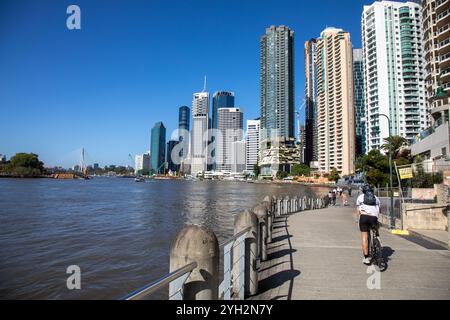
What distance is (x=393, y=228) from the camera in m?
13.6

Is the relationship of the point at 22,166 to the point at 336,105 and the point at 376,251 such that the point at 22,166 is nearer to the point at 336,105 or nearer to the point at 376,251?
the point at 336,105

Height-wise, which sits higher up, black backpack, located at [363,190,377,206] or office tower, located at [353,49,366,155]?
office tower, located at [353,49,366,155]

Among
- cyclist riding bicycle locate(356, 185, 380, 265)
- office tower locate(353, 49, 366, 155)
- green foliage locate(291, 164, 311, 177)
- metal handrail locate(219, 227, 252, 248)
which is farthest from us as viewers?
green foliage locate(291, 164, 311, 177)

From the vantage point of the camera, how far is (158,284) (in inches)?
99.7

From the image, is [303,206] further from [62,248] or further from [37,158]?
[37,158]

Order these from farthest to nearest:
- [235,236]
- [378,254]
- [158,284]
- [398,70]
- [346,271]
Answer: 1. [398,70]
2. [378,254]
3. [346,271]
4. [235,236]
5. [158,284]

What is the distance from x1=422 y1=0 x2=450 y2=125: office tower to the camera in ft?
163

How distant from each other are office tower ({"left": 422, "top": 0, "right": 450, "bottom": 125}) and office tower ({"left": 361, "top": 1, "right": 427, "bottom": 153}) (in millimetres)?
53672

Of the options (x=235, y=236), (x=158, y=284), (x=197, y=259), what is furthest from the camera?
(x=235, y=236)

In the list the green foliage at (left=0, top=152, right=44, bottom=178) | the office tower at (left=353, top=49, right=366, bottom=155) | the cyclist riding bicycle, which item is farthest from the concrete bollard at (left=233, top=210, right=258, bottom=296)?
the green foliage at (left=0, top=152, right=44, bottom=178)

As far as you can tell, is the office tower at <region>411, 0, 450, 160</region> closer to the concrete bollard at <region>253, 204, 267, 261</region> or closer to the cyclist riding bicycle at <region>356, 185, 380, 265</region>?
the cyclist riding bicycle at <region>356, 185, 380, 265</region>

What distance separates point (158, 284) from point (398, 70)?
13238cm

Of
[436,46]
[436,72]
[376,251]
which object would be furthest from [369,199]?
[436,46]
